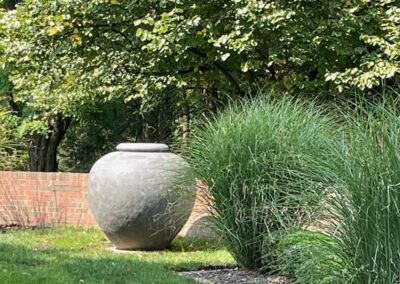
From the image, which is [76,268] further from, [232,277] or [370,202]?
[370,202]

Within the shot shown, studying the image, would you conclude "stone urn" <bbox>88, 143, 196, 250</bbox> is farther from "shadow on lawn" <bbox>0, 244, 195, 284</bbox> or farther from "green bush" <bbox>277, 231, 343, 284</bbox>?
"green bush" <bbox>277, 231, 343, 284</bbox>

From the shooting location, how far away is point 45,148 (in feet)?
52.1

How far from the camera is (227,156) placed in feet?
17.3

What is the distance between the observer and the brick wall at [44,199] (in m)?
9.33

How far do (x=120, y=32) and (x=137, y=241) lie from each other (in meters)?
3.92

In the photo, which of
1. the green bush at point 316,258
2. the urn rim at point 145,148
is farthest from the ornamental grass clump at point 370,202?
the urn rim at point 145,148

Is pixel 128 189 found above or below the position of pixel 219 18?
below

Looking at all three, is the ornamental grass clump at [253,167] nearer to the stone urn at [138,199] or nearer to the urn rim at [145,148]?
the stone urn at [138,199]

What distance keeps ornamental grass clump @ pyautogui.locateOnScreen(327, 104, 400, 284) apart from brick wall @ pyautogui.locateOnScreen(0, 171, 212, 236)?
6353 mm

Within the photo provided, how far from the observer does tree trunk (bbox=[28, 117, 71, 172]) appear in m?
15.6

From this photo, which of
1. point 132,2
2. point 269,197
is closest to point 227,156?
point 269,197

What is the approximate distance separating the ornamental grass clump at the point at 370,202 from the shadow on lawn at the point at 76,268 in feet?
6.30

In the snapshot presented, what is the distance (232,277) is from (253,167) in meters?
0.93

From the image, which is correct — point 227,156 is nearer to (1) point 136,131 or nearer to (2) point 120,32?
(2) point 120,32
